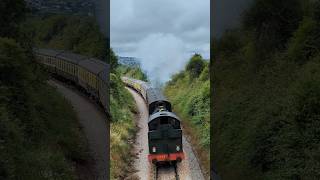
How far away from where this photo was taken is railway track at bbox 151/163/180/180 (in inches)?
976

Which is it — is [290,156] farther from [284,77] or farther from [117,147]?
[117,147]

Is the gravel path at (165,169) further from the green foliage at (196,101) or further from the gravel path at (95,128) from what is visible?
the gravel path at (95,128)

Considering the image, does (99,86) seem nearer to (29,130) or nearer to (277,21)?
(277,21)

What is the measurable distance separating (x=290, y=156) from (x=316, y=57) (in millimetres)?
8105

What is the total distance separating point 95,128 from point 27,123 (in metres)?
11.0

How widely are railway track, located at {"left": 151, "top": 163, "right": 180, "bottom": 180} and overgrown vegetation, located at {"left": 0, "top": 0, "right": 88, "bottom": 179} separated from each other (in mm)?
4084

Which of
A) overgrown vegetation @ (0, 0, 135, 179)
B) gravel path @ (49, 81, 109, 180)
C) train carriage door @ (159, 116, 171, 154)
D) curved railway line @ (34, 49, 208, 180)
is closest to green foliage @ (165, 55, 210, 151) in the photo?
curved railway line @ (34, 49, 208, 180)

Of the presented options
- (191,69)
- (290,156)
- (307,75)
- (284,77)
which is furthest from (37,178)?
(191,69)

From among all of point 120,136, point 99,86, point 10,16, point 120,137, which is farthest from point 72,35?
point 10,16

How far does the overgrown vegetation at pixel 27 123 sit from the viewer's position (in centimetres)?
1503

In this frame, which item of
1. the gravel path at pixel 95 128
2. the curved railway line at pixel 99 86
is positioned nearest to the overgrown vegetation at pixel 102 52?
the gravel path at pixel 95 128

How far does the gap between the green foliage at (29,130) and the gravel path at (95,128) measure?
3.57 ft

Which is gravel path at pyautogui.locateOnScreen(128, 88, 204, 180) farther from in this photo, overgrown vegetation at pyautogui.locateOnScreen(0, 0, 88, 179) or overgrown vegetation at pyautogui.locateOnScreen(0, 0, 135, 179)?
overgrown vegetation at pyautogui.locateOnScreen(0, 0, 88, 179)

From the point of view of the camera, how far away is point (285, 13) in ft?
104
